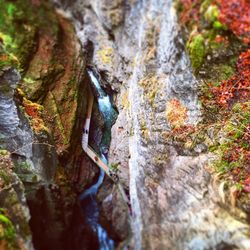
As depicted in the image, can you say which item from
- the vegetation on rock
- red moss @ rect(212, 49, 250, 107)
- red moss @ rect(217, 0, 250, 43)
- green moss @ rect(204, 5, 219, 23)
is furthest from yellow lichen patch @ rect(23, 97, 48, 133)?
red moss @ rect(217, 0, 250, 43)

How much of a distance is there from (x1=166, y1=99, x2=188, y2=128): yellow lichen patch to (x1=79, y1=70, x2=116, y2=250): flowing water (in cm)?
338

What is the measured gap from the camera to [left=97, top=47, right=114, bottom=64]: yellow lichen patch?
27.2 feet

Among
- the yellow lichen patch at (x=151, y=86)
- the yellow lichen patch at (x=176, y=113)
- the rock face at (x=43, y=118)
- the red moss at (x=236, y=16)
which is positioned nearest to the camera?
the red moss at (x=236, y=16)

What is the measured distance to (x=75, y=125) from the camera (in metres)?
9.45

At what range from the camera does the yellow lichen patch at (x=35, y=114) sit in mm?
8172

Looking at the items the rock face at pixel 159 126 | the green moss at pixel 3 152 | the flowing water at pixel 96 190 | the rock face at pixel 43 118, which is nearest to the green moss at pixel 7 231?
the rock face at pixel 43 118

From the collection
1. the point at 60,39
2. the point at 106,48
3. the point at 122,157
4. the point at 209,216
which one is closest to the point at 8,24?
the point at 60,39

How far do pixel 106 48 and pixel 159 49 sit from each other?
2071 mm

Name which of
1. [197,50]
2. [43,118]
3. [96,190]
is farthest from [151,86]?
[96,190]

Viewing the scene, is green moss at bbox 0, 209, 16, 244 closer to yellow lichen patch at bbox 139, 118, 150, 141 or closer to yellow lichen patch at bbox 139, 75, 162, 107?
yellow lichen patch at bbox 139, 118, 150, 141

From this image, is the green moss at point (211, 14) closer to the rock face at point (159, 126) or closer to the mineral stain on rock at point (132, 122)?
the mineral stain on rock at point (132, 122)

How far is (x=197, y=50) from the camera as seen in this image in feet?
19.0

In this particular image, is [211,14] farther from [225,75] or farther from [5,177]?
[5,177]

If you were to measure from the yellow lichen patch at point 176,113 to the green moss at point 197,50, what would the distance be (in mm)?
1049
